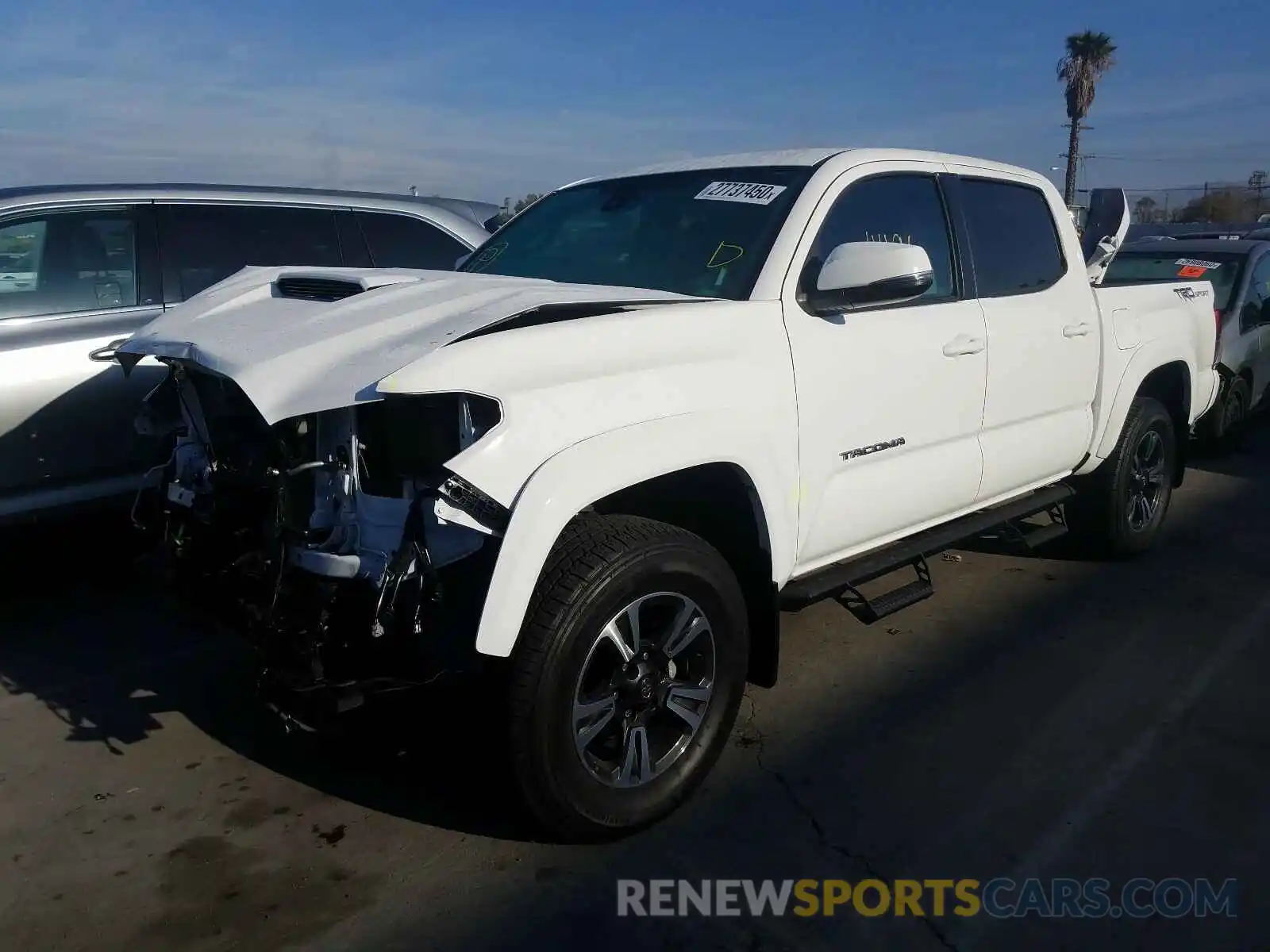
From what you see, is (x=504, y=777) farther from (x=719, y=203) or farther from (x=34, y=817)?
(x=719, y=203)

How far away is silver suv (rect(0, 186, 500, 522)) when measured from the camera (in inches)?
186

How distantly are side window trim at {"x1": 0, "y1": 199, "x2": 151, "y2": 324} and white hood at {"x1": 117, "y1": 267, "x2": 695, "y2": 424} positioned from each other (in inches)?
64.0

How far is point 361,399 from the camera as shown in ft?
8.61

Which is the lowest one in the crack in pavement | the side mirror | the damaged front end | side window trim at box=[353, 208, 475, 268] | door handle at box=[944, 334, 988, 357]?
the crack in pavement

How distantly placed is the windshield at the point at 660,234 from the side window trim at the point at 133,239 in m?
1.84

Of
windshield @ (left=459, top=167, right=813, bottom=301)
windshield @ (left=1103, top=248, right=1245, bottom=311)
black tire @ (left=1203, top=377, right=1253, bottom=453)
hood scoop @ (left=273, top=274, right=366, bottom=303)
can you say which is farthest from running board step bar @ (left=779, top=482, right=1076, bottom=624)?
windshield @ (left=1103, top=248, right=1245, bottom=311)

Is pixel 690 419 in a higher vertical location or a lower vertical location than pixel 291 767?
higher

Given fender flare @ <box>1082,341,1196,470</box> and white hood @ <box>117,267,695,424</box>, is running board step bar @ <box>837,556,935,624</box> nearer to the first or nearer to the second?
white hood @ <box>117,267,695,424</box>

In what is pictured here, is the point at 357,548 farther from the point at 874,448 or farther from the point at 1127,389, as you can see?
the point at 1127,389

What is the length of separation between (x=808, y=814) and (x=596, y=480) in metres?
1.30

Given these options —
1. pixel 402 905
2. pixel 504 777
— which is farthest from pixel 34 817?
pixel 504 777

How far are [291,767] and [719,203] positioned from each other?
2451mm

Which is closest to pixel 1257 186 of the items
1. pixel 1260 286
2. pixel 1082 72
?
pixel 1082 72

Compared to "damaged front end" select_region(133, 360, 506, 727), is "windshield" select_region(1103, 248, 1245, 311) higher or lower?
higher
